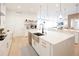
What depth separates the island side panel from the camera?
8.15 ft

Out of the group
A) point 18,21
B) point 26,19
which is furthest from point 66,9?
point 18,21

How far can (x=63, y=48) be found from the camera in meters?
2.60

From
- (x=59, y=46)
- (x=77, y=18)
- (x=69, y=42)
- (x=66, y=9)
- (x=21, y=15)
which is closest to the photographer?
(x=59, y=46)

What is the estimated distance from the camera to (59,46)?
251cm

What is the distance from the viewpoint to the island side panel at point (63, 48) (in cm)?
248

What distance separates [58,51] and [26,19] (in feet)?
23.2

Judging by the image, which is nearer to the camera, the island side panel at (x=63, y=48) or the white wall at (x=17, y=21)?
the island side panel at (x=63, y=48)

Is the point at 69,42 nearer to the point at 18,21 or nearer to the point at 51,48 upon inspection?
the point at 51,48

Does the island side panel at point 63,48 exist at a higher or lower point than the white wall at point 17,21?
lower

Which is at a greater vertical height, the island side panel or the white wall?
the white wall

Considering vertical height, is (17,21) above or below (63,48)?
above

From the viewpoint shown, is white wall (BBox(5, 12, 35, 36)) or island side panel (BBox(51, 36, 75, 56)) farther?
white wall (BBox(5, 12, 35, 36))

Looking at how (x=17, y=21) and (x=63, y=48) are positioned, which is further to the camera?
(x=17, y=21)

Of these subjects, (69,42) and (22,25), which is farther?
(22,25)
